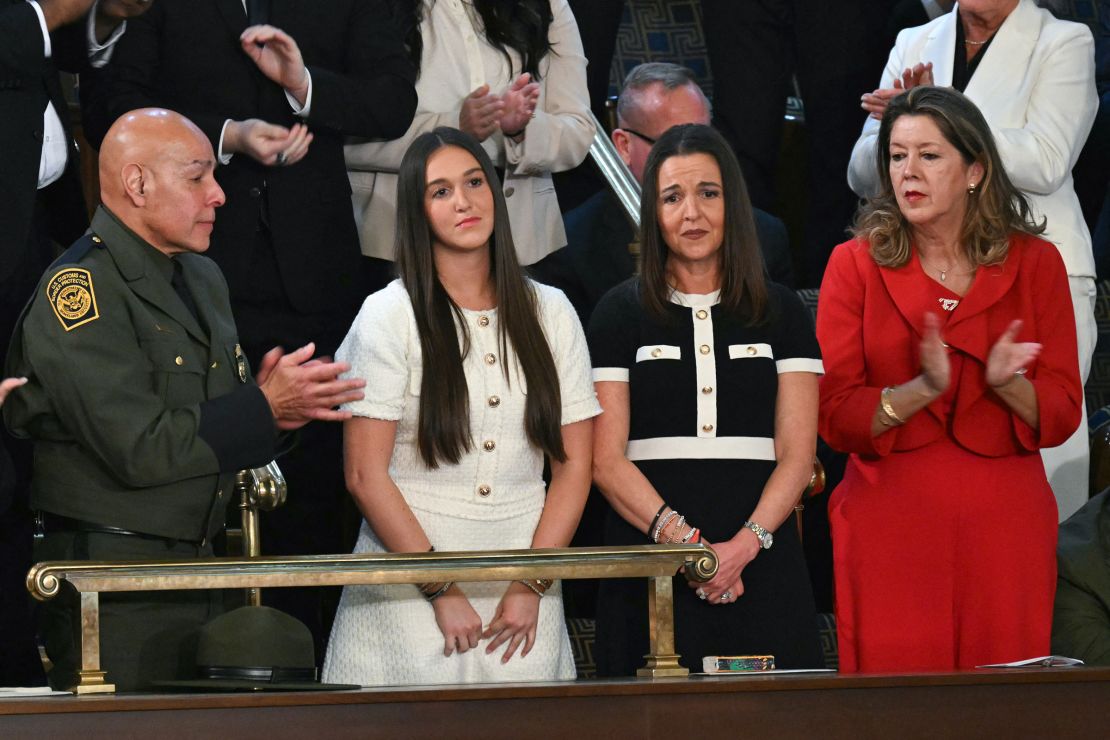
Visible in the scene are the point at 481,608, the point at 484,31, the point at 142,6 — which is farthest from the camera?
the point at 484,31

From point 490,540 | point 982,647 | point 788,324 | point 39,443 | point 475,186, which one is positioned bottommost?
point 982,647

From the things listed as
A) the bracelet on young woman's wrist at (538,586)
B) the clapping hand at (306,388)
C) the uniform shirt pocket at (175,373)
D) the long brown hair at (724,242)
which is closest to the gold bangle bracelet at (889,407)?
the long brown hair at (724,242)

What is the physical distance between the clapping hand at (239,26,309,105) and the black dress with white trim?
1.00 m

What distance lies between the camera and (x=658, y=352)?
3670 millimetres

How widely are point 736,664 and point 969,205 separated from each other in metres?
1.48

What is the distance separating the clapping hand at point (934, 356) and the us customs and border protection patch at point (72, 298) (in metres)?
1.65

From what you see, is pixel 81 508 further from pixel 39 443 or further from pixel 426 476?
pixel 426 476

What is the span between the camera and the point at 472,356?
354 centimetres

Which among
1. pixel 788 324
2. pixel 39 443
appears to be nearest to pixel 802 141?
pixel 788 324

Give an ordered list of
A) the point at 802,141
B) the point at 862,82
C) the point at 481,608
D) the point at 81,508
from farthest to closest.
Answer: the point at 802,141
the point at 862,82
the point at 481,608
the point at 81,508

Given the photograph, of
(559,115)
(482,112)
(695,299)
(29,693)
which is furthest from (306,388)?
(559,115)

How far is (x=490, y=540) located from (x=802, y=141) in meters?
3.26

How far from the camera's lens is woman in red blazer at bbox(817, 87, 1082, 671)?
3.69 meters

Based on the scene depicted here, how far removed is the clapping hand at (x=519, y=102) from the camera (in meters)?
4.37
